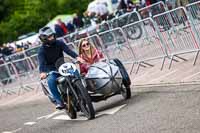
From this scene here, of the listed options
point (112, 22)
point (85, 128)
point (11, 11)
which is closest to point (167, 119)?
point (85, 128)

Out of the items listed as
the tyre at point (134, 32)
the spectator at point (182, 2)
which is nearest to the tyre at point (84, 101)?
the tyre at point (134, 32)

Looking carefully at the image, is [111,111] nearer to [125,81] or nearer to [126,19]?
[125,81]

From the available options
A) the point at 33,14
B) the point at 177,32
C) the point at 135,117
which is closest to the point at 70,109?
the point at 135,117

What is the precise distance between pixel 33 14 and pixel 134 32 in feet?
154

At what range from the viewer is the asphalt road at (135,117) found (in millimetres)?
9586

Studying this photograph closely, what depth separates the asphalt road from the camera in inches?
377

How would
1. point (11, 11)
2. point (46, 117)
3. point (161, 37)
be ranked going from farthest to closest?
point (11, 11), point (161, 37), point (46, 117)

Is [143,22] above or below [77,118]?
above

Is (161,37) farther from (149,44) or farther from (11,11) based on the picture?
(11,11)

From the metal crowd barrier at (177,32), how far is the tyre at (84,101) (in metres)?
3.47

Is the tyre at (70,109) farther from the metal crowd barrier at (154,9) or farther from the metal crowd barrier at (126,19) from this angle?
the metal crowd barrier at (126,19)

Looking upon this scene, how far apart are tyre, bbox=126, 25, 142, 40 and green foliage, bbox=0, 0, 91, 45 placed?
42775 mm

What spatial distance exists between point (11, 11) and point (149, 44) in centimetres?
5418

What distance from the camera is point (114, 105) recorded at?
1301 cm
